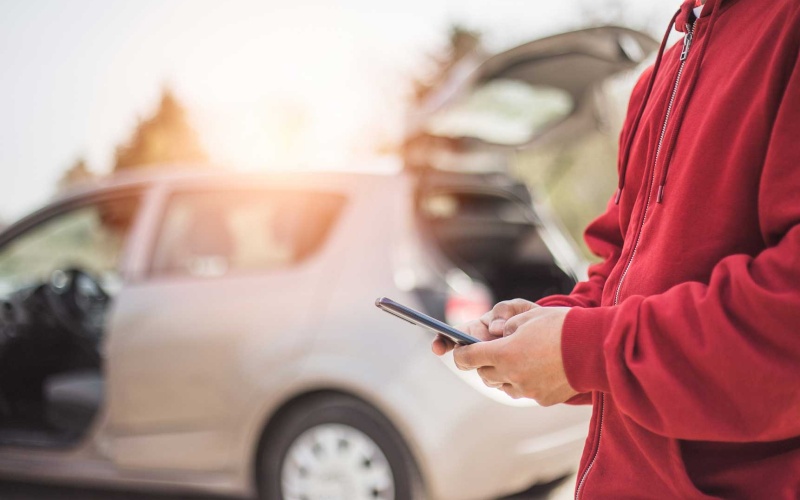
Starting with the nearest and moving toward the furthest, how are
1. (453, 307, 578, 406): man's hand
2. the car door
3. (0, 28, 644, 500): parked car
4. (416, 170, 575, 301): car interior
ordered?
1. (453, 307, 578, 406): man's hand
2. (0, 28, 644, 500): parked car
3. the car door
4. (416, 170, 575, 301): car interior

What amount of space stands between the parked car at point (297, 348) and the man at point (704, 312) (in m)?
1.72

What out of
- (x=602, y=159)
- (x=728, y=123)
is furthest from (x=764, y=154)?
(x=602, y=159)

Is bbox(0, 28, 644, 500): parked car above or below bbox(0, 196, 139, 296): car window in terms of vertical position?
below

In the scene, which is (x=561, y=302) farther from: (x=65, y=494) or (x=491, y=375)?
(x=65, y=494)

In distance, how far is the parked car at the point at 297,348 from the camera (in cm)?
268

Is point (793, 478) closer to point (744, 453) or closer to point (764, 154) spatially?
point (744, 453)

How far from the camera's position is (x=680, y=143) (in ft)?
2.90

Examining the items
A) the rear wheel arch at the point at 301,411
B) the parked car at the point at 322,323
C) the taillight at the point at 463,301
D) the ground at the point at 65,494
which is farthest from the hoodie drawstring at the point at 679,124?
the ground at the point at 65,494

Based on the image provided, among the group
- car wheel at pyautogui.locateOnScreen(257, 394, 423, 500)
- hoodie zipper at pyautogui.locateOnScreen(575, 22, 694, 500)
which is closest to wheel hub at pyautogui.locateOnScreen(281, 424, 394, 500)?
car wheel at pyautogui.locateOnScreen(257, 394, 423, 500)

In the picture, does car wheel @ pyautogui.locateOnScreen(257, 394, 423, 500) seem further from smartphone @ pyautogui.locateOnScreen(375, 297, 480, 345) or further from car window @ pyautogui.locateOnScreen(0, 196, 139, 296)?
smartphone @ pyautogui.locateOnScreen(375, 297, 480, 345)

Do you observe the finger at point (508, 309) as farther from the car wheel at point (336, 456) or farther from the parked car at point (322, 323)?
the car wheel at point (336, 456)

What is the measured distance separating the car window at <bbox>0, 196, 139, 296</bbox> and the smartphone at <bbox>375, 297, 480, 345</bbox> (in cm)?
261

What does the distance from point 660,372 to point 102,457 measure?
3.09 meters

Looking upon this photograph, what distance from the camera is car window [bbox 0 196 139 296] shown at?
3539 mm
